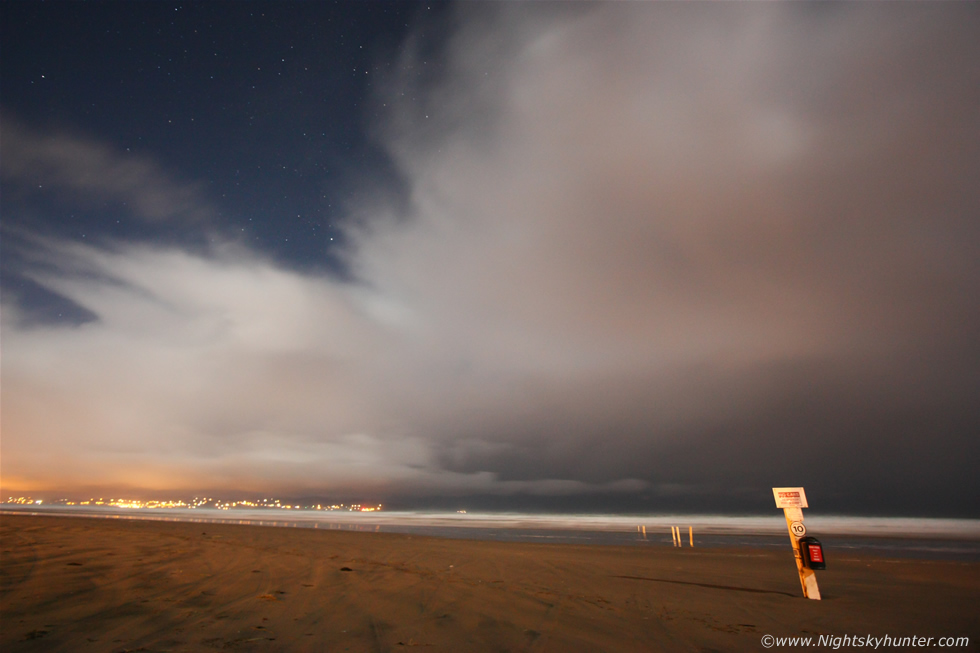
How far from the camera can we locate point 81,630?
6.37m

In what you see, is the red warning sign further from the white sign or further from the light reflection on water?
the light reflection on water

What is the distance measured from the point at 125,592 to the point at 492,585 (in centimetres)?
768

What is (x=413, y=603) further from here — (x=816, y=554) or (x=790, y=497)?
(x=790, y=497)

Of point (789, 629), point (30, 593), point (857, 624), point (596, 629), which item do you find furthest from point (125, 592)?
point (857, 624)

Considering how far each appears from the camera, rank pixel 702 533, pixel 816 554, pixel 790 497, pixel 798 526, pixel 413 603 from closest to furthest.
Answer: pixel 413 603 < pixel 816 554 < pixel 798 526 < pixel 790 497 < pixel 702 533

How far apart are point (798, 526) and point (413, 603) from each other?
9.42 meters

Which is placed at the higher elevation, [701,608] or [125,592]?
[125,592]

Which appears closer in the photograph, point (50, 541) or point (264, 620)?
point (264, 620)

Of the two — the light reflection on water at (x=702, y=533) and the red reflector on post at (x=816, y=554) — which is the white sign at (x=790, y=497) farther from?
the light reflection on water at (x=702, y=533)

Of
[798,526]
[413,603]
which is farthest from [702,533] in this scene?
[413,603]

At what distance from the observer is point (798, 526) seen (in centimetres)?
1145

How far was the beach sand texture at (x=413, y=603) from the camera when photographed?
261 inches

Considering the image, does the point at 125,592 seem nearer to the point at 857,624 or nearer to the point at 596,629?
the point at 596,629

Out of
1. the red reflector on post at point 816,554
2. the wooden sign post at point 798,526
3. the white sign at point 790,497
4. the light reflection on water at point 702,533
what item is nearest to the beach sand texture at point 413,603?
the wooden sign post at point 798,526
